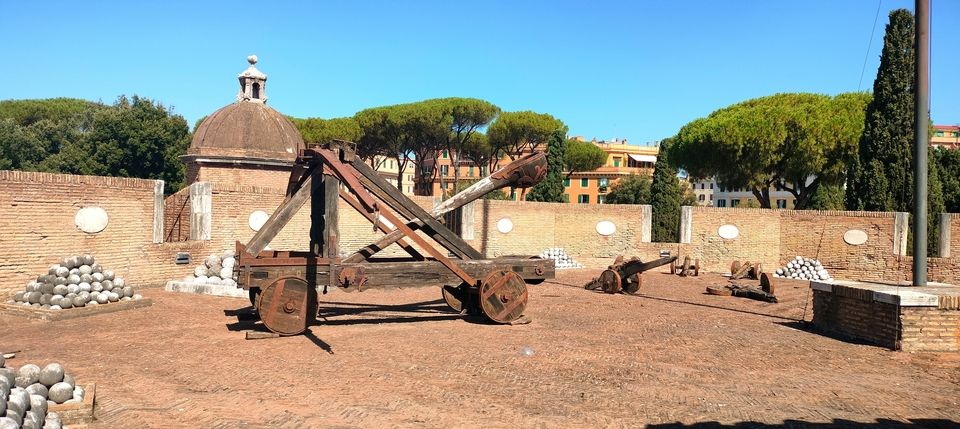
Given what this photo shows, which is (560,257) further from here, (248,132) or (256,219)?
(248,132)

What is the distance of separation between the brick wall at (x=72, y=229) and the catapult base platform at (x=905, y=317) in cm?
1317

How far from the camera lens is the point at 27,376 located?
16.9 ft

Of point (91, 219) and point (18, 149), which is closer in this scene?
point (91, 219)

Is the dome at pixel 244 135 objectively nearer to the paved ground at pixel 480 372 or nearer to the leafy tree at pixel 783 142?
the paved ground at pixel 480 372

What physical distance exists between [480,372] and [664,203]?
2083cm

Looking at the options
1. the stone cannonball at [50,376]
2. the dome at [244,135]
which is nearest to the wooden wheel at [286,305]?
the stone cannonball at [50,376]

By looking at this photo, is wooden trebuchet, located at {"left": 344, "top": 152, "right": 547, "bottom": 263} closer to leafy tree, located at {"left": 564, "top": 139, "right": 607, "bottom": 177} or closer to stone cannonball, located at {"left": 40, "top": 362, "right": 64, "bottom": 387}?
stone cannonball, located at {"left": 40, "top": 362, "right": 64, "bottom": 387}

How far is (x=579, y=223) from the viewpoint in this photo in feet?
74.4

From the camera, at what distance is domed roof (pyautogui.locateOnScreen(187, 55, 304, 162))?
22938 millimetres

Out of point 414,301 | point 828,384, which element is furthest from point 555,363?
point 414,301

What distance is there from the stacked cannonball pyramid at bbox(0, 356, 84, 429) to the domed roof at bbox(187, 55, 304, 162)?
59.3 feet

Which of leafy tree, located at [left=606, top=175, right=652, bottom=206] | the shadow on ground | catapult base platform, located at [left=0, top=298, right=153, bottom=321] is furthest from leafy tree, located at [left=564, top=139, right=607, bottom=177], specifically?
the shadow on ground

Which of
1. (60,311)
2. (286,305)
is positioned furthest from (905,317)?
(60,311)

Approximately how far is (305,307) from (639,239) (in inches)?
621
